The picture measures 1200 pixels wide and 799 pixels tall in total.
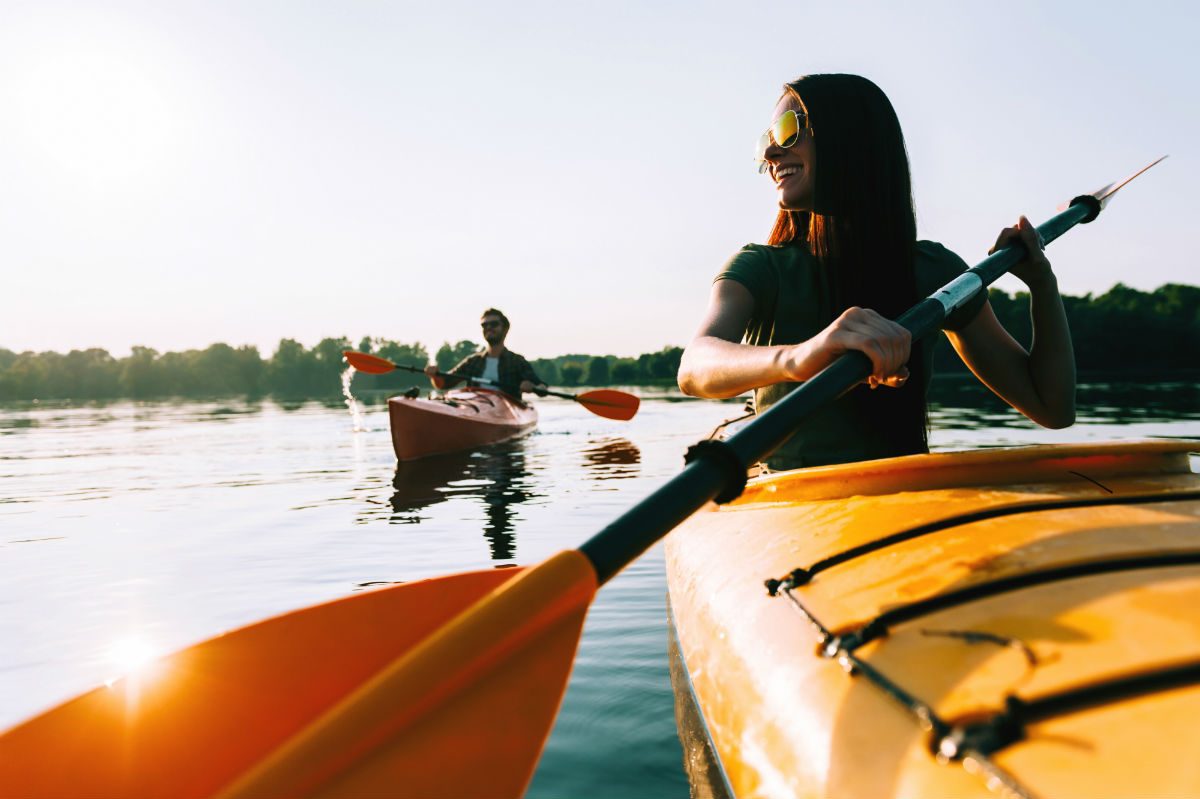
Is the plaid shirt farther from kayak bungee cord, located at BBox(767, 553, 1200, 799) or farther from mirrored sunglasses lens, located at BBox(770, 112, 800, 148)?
kayak bungee cord, located at BBox(767, 553, 1200, 799)

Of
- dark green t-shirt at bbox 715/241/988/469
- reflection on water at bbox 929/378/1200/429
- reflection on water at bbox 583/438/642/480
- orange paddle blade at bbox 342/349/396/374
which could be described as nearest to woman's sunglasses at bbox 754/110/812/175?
dark green t-shirt at bbox 715/241/988/469

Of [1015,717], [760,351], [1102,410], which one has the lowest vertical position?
[1102,410]

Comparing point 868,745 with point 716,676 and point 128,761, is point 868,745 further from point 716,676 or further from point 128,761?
point 128,761

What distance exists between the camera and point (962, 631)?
4.07 feet

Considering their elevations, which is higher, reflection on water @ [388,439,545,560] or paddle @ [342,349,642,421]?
paddle @ [342,349,642,421]

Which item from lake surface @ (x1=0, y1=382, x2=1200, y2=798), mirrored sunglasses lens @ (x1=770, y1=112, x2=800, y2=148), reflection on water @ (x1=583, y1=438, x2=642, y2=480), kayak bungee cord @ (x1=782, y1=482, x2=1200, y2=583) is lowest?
lake surface @ (x1=0, y1=382, x2=1200, y2=798)

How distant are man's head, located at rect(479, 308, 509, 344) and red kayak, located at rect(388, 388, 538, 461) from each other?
0.99 metres

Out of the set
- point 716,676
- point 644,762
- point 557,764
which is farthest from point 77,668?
point 716,676

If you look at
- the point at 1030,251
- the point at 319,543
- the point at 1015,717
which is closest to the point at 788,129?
the point at 1030,251

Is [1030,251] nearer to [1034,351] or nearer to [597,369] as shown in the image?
[1034,351]

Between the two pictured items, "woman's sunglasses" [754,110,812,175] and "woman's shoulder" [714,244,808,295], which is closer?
"woman's shoulder" [714,244,808,295]

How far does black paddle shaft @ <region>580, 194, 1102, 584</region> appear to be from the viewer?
1.47 m

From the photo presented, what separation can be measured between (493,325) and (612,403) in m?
4.90

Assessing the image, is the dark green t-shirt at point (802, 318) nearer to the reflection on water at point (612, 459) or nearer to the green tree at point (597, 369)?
the reflection on water at point (612, 459)
